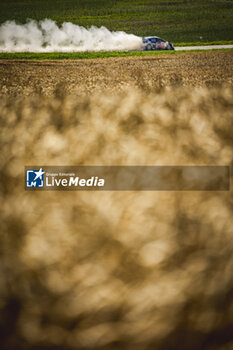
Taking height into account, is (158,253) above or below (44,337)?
above

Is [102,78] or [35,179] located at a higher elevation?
[102,78]

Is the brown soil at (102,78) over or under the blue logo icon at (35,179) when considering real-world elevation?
over

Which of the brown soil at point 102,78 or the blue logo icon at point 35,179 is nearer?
the blue logo icon at point 35,179

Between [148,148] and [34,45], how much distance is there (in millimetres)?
3087

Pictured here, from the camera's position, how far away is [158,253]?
1.77 feet

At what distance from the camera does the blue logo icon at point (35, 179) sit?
631mm

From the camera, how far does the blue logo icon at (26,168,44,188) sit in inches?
24.9

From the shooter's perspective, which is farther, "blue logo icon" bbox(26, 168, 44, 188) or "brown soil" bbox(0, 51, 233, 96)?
"brown soil" bbox(0, 51, 233, 96)

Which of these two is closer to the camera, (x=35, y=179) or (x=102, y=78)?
(x=35, y=179)

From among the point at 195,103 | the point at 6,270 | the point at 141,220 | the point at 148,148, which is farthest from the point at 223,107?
the point at 6,270

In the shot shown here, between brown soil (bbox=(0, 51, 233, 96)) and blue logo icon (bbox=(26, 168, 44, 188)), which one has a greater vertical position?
brown soil (bbox=(0, 51, 233, 96))

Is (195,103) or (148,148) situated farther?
(195,103)

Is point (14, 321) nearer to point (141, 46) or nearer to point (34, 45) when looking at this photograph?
point (34, 45)

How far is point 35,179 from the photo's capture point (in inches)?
24.9
